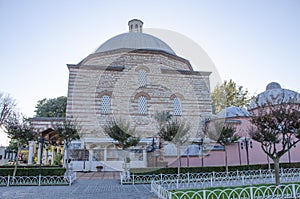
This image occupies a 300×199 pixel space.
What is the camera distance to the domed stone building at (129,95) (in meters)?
17.8

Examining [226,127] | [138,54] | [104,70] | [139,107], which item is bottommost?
[226,127]

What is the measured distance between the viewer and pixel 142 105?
19.8 metres

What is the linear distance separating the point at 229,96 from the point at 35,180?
29.4 metres

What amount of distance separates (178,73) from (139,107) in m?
4.97

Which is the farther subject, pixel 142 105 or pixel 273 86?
pixel 273 86

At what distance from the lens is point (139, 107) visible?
64.4 ft

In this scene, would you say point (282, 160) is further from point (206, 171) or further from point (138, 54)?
point (138, 54)

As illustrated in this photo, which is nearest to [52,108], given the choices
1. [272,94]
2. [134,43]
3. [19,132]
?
[134,43]

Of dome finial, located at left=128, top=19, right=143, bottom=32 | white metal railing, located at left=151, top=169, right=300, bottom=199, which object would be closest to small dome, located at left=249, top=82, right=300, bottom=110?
white metal railing, located at left=151, top=169, right=300, bottom=199

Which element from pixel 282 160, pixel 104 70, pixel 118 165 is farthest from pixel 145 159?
pixel 282 160

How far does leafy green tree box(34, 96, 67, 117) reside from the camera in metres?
35.5

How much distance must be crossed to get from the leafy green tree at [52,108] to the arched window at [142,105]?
20.1 meters

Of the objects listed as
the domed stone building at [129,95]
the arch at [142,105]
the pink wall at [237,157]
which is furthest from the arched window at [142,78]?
the pink wall at [237,157]

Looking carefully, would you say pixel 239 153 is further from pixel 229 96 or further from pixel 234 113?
pixel 229 96
